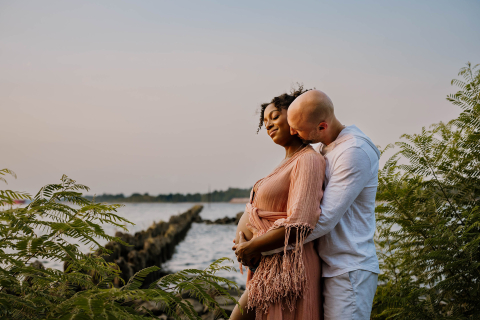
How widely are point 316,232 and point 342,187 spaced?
0.31 m

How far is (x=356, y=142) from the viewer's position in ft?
7.46

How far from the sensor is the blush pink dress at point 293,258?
84.4 inches

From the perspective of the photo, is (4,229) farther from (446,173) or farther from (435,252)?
(446,173)

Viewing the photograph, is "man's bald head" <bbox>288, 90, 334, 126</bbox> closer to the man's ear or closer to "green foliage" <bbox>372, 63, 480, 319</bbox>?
the man's ear

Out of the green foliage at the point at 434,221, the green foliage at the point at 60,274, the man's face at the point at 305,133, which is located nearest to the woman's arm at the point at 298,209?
the man's face at the point at 305,133

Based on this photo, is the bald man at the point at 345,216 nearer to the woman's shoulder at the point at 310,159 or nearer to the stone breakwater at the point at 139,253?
the woman's shoulder at the point at 310,159

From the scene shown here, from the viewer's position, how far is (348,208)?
2309 mm

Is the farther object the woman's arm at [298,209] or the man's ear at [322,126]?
the man's ear at [322,126]

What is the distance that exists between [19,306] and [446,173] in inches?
146

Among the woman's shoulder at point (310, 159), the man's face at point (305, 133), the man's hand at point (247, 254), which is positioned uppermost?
the man's face at point (305, 133)

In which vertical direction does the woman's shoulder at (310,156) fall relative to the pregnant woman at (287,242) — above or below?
above

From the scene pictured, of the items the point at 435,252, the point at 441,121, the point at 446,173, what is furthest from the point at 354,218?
the point at 441,121

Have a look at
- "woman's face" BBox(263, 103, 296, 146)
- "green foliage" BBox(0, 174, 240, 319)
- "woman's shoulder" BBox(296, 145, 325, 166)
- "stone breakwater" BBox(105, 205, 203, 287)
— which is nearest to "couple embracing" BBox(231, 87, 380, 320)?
"woman's shoulder" BBox(296, 145, 325, 166)

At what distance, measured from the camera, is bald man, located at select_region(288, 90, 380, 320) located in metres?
2.18
